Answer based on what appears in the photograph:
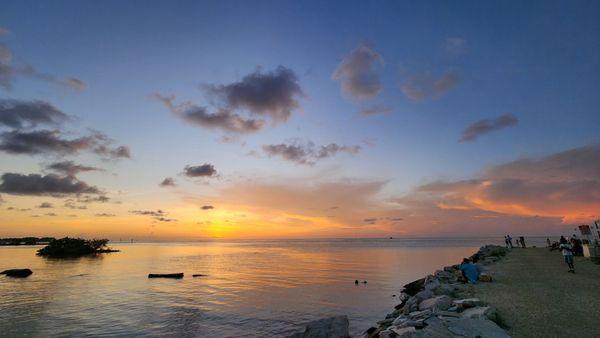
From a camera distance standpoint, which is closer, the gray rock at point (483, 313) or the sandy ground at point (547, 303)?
the sandy ground at point (547, 303)

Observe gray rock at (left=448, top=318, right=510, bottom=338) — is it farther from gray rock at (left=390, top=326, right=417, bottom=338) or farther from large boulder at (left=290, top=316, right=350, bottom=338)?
large boulder at (left=290, top=316, right=350, bottom=338)

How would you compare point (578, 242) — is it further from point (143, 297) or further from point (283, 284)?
point (143, 297)

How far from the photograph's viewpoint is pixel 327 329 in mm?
15617

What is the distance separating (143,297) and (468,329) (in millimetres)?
28763

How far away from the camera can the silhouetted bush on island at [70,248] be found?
320 ft

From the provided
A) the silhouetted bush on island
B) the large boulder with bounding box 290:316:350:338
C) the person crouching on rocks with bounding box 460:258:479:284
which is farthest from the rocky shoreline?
the silhouetted bush on island

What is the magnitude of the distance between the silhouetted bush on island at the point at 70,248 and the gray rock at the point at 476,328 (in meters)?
120

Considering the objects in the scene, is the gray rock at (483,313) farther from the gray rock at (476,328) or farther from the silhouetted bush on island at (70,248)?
the silhouetted bush on island at (70,248)

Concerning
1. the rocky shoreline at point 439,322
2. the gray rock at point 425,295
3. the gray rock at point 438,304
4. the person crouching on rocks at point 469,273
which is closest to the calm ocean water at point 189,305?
the rocky shoreline at point 439,322

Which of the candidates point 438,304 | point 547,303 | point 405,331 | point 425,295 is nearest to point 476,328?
point 405,331

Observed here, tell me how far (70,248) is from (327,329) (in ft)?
381

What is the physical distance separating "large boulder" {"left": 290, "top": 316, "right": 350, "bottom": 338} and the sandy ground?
7078mm

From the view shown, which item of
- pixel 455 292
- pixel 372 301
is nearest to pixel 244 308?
pixel 372 301

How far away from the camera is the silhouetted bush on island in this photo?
97438 mm
